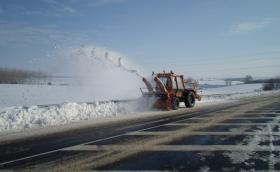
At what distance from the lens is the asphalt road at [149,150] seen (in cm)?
728

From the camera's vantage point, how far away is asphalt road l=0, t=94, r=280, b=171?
287 inches

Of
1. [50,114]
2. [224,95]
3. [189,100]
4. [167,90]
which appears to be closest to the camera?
[50,114]

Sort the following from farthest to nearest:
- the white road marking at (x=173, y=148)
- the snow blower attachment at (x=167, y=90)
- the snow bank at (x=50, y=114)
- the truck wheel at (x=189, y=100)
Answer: the truck wheel at (x=189, y=100), the snow blower attachment at (x=167, y=90), the snow bank at (x=50, y=114), the white road marking at (x=173, y=148)

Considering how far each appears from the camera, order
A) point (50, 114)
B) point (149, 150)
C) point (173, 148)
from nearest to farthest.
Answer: point (149, 150), point (173, 148), point (50, 114)

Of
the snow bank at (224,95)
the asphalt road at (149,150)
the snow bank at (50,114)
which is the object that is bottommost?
the asphalt road at (149,150)

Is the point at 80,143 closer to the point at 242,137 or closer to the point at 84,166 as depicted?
the point at 84,166

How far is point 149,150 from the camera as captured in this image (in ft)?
29.0

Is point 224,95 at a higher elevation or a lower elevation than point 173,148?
higher

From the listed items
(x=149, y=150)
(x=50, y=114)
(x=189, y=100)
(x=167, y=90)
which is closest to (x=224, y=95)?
(x=189, y=100)

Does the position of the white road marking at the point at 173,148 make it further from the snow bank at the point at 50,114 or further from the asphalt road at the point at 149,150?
the snow bank at the point at 50,114

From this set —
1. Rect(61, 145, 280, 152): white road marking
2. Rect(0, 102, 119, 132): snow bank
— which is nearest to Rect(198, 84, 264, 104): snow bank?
Rect(0, 102, 119, 132): snow bank

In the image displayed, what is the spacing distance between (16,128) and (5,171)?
8.01 metres

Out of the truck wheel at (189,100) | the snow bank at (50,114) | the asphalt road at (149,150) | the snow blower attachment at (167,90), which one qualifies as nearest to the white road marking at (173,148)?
the asphalt road at (149,150)

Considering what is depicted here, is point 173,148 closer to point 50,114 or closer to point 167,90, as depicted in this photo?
point 50,114
